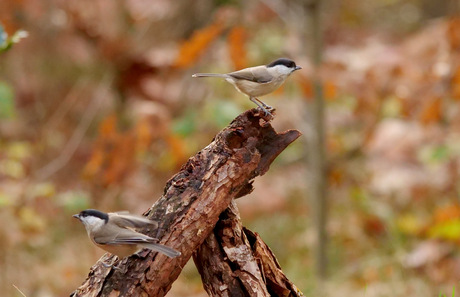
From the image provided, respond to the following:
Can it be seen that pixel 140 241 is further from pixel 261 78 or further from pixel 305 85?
pixel 305 85

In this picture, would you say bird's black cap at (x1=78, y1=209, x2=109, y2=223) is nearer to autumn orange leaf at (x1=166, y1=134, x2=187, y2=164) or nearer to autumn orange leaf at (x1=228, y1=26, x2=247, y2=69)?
autumn orange leaf at (x1=228, y1=26, x2=247, y2=69)

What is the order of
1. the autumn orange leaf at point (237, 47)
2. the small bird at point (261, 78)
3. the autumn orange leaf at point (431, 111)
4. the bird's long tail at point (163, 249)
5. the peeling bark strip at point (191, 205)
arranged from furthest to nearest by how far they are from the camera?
the autumn orange leaf at point (431, 111) < the autumn orange leaf at point (237, 47) < the small bird at point (261, 78) < the peeling bark strip at point (191, 205) < the bird's long tail at point (163, 249)

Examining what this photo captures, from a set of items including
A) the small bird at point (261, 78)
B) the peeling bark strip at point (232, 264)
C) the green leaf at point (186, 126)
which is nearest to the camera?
the peeling bark strip at point (232, 264)

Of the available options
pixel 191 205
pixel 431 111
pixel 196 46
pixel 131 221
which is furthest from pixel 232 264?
pixel 431 111

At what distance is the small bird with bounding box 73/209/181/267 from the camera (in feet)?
7.80

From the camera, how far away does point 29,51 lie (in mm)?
7320

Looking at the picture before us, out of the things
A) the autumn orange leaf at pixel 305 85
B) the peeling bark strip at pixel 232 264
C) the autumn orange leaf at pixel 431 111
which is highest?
the autumn orange leaf at pixel 431 111

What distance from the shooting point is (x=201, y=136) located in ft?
23.5

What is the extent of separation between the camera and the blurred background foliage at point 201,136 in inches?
223

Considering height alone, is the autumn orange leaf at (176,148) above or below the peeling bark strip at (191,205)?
above

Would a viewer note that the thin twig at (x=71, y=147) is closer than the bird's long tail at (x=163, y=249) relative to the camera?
No

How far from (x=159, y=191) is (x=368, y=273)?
7.14 feet

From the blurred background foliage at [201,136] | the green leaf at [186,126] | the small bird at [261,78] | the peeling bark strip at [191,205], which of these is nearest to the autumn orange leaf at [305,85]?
the blurred background foliage at [201,136]

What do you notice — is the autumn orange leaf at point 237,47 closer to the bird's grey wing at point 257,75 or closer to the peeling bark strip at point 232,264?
the bird's grey wing at point 257,75
